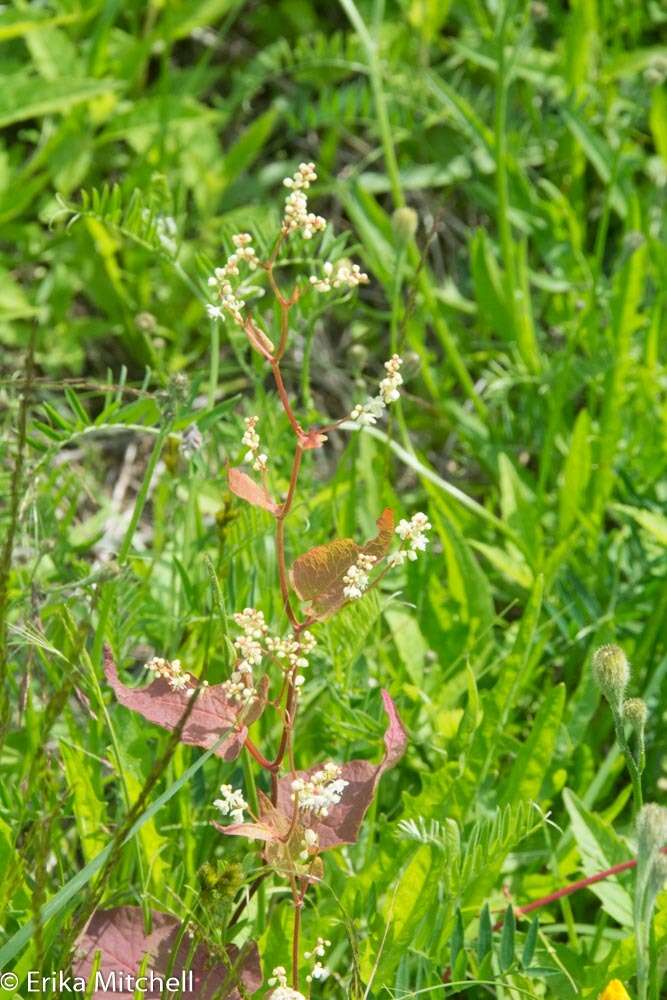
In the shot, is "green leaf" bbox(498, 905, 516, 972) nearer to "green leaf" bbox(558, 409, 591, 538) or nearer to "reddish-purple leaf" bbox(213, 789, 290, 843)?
"reddish-purple leaf" bbox(213, 789, 290, 843)

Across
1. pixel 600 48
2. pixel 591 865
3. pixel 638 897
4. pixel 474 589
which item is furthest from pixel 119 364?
pixel 638 897

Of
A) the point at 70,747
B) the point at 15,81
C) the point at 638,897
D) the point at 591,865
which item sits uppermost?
the point at 15,81

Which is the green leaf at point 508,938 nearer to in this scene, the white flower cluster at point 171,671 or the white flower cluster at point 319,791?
the white flower cluster at point 319,791

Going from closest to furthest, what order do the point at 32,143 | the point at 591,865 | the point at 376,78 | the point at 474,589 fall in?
the point at 591,865 → the point at 474,589 → the point at 376,78 → the point at 32,143

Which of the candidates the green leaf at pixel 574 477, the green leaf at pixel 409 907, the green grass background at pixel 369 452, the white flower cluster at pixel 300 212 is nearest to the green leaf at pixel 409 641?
the green grass background at pixel 369 452

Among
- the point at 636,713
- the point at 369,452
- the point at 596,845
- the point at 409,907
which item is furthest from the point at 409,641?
the point at 636,713

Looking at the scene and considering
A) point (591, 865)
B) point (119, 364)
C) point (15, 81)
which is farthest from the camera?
point (119, 364)

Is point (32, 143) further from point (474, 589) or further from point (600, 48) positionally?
point (474, 589)

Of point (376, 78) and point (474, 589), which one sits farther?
point (376, 78)
